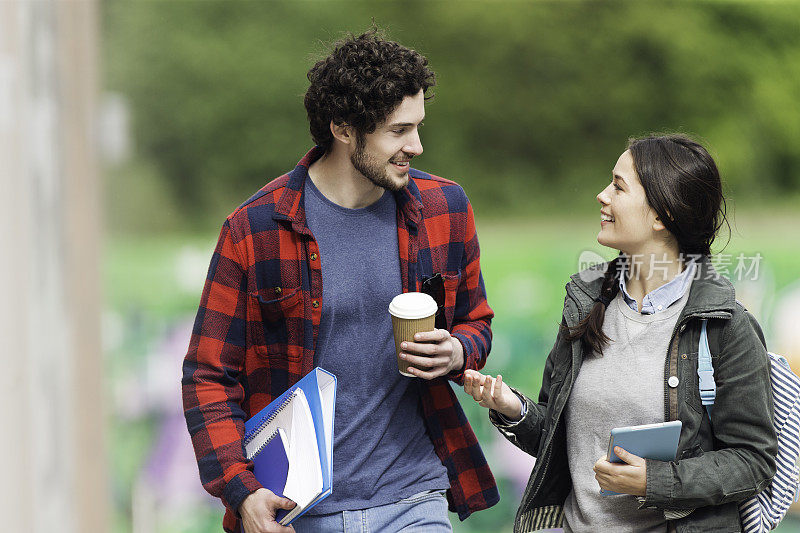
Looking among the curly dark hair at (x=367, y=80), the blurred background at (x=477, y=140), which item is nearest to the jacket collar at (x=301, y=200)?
the curly dark hair at (x=367, y=80)

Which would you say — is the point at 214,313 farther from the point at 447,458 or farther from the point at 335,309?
the point at 447,458

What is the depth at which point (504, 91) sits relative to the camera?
9.64ft

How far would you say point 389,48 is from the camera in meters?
1.79

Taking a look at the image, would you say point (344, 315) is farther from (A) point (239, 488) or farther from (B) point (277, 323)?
(A) point (239, 488)

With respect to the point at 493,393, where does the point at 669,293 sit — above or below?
above

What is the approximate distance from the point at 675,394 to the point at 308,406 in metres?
0.72

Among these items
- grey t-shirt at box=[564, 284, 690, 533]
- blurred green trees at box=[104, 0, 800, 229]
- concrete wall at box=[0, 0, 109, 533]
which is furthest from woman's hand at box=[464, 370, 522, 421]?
blurred green trees at box=[104, 0, 800, 229]

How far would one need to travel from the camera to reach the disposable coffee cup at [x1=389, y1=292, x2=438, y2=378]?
1.64 m

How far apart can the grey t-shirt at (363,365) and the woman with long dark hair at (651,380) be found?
20cm

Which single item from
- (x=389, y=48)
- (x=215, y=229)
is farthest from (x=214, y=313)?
(x=215, y=229)

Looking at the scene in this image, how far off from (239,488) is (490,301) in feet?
4.83

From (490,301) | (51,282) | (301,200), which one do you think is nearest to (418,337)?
(301,200)

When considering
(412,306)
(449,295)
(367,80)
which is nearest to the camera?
(412,306)

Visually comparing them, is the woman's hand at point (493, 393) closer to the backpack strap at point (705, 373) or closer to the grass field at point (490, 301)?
the backpack strap at point (705, 373)
